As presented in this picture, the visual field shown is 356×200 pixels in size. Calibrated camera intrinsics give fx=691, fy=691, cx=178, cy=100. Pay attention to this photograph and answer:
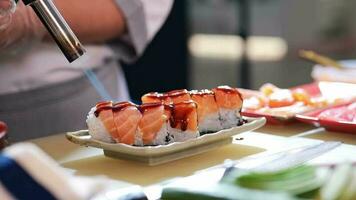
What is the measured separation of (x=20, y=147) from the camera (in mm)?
621

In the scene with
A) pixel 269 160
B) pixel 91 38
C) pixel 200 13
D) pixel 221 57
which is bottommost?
pixel 221 57

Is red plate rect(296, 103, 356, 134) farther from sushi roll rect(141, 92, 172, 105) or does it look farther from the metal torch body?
the metal torch body

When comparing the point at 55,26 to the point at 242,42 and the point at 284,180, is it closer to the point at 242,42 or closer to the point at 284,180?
the point at 284,180

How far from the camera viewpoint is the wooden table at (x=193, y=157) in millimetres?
952

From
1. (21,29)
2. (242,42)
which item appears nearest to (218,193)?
(21,29)

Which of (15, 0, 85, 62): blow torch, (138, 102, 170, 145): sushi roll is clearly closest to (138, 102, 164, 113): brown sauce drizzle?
(138, 102, 170, 145): sushi roll

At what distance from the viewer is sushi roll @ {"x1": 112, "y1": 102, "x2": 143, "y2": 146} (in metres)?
0.98

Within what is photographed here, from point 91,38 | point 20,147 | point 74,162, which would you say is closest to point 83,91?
point 91,38

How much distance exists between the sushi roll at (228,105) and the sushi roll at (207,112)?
10 mm

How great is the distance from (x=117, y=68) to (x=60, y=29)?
64 cm

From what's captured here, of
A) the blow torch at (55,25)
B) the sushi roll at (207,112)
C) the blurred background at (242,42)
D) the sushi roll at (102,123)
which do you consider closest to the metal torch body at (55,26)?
the blow torch at (55,25)

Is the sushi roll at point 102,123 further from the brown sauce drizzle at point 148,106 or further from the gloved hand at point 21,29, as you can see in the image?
the gloved hand at point 21,29

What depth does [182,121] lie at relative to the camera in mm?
1002

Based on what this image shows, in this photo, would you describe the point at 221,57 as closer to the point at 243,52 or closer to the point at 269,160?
the point at 243,52
